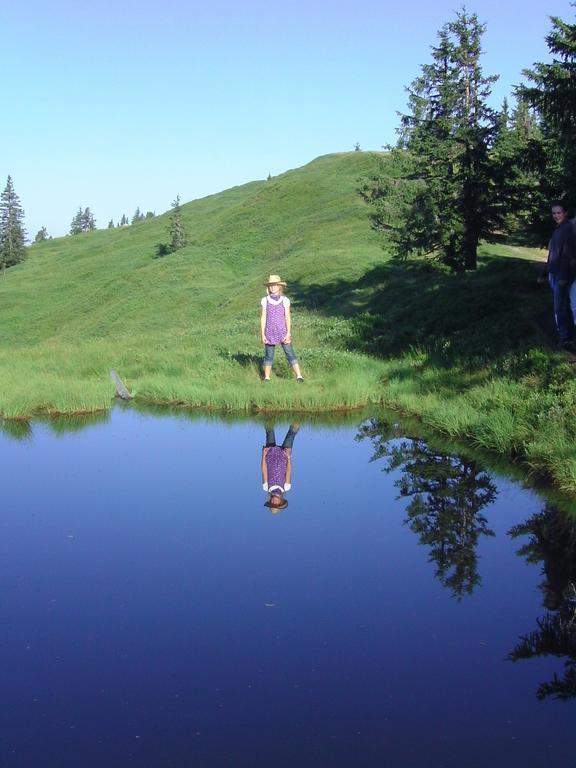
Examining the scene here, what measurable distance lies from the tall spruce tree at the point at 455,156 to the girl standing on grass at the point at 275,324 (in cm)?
947

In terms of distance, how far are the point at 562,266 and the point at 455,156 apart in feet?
38.1

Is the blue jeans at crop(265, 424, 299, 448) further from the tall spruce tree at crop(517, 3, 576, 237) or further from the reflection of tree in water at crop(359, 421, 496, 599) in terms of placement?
the tall spruce tree at crop(517, 3, 576, 237)

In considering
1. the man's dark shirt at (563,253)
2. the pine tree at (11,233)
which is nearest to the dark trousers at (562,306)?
the man's dark shirt at (563,253)

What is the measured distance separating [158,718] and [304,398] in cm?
877

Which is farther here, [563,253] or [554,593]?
[563,253]

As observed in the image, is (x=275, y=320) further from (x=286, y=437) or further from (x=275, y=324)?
(x=286, y=437)

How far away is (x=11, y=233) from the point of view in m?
103

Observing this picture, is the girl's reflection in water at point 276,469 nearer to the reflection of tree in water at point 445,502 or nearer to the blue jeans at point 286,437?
the blue jeans at point 286,437

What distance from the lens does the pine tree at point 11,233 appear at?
336 feet

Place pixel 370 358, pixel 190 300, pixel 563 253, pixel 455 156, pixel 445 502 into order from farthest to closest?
pixel 190 300, pixel 455 156, pixel 370 358, pixel 563 253, pixel 445 502

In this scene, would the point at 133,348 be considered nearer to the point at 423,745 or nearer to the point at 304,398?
the point at 304,398

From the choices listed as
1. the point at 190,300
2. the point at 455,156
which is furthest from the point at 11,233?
the point at 455,156

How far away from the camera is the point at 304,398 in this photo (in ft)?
42.3

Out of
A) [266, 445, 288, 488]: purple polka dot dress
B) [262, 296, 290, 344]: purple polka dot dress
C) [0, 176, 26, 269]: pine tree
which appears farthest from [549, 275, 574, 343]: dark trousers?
[0, 176, 26, 269]: pine tree
